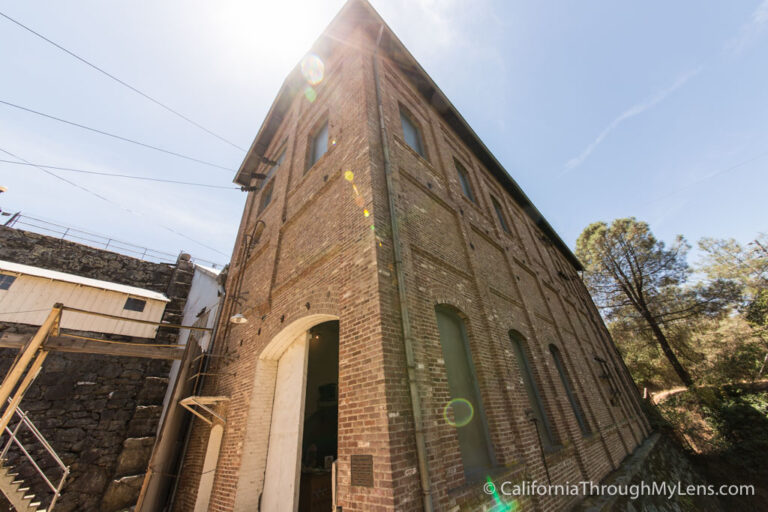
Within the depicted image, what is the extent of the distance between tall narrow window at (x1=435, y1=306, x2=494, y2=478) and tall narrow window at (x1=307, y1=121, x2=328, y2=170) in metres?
5.13

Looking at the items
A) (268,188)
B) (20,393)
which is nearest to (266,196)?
(268,188)

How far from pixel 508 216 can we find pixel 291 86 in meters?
9.52

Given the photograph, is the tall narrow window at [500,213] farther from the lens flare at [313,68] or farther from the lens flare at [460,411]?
the lens flare at [460,411]

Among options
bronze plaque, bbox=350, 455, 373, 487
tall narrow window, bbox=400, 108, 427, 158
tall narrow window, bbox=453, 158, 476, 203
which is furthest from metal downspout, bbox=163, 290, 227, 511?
tall narrow window, bbox=453, 158, 476, 203

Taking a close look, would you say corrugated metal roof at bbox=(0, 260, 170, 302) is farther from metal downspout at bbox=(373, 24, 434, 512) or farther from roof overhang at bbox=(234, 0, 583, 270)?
metal downspout at bbox=(373, 24, 434, 512)

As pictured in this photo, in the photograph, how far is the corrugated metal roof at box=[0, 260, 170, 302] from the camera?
911 centimetres

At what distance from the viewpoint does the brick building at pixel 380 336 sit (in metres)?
3.25

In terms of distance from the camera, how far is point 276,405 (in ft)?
17.5

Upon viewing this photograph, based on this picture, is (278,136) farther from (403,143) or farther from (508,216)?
(508,216)

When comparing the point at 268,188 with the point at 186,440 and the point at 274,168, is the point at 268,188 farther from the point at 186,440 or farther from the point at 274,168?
the point at 186,440

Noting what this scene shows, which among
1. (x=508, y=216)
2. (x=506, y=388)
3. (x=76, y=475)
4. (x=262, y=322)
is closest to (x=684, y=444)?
(x=508, y=216)

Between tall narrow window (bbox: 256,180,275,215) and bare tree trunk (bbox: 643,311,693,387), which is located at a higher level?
tall narrow window (bbox: 256,180,275,215)

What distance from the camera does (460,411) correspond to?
4129 millimetres

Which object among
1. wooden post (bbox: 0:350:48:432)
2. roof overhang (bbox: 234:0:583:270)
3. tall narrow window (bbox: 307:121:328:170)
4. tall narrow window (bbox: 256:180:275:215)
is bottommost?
wooden post (bbox: 0:350:48:432)
